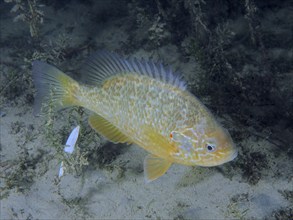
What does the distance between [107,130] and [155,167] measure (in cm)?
82

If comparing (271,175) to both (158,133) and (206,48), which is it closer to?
(158,133)

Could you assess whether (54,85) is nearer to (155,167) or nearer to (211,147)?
(155,167)

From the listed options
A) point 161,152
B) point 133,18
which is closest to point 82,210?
point 161,152

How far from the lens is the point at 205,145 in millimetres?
3188

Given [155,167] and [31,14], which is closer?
[155,167]

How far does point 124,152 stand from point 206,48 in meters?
3.32

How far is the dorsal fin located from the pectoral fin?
822 mm

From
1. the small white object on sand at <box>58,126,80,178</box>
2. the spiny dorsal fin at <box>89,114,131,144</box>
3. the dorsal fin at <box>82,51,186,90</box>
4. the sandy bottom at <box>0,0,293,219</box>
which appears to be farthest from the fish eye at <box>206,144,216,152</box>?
the small white object on sand at <box>58,126,80,178</box>

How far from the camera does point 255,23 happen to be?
7.40m

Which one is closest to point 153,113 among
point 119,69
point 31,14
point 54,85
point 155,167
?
point 155,167

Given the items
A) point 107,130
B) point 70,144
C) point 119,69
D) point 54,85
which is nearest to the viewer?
point 119,69

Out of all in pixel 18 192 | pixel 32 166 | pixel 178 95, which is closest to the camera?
pixel 178 95

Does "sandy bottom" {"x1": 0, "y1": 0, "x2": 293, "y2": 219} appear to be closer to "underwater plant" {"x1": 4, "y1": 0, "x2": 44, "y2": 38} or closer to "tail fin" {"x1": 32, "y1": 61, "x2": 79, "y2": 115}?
"tail fin" {"x1": 32, "y1": 61, "x2": 79, "y2": 115}

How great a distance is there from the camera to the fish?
3217mm
